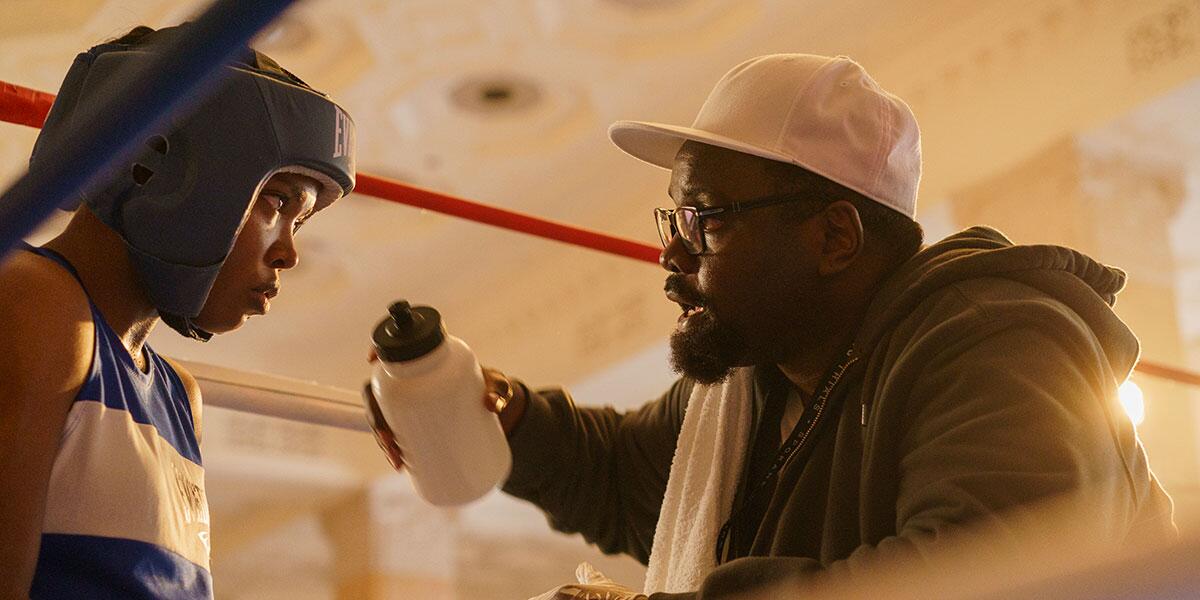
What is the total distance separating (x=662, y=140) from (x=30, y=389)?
0.99 m

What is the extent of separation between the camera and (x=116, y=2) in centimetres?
469

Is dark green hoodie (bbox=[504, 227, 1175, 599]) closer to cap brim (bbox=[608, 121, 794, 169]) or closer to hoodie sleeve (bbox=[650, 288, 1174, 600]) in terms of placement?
hoodie sleeve (bbox=[650, 288, 1174, 600])

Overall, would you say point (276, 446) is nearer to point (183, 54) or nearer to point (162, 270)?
point (162, 270)

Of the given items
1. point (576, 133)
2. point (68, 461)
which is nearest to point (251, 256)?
point (68, 461)

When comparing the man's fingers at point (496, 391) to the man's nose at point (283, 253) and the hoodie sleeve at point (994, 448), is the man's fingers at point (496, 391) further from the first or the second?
the hoodie sleeve at point (994, 448)

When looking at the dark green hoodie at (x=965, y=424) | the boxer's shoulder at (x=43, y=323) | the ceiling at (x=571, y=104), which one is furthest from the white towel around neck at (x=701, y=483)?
the ceiling at (x=571, y=104)

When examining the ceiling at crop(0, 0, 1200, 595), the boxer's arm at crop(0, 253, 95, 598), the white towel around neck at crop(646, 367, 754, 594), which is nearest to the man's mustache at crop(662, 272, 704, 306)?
the white towel around neck at crop(646, 367, 754, 594)

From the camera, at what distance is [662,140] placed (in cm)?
194

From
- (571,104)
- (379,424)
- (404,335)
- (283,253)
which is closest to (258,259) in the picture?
(283,253)

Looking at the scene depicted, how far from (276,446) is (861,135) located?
633cm

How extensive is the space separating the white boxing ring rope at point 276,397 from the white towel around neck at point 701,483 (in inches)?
18.9

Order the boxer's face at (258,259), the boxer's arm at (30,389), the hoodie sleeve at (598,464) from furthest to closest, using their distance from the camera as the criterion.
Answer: the hoodie sleeve at (598,464) → the boxer's face at (258,259) → the boxer's arm at (30,389)

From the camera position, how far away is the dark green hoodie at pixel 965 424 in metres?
1.29

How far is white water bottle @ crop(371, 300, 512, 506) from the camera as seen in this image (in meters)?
1.70
